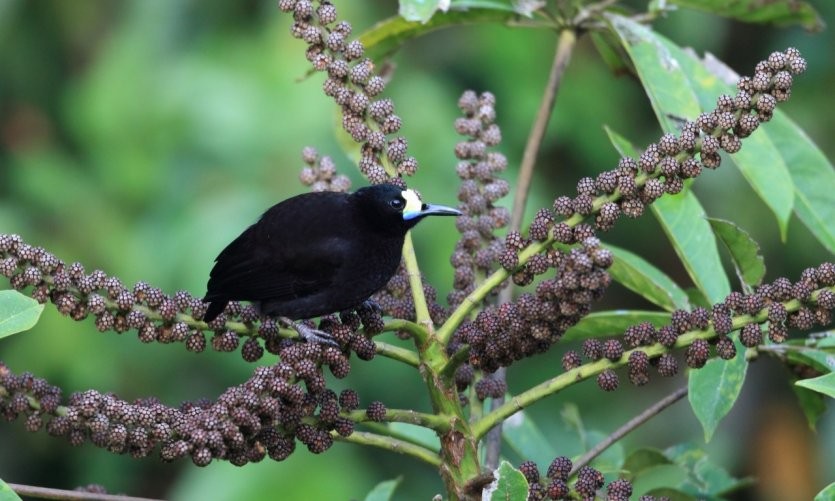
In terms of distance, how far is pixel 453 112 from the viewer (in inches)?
227

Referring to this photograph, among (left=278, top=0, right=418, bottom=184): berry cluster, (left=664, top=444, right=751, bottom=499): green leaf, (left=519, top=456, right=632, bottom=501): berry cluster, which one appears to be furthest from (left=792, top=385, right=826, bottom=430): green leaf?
(left=278, top=0, right=418, bottom=184): berry cluster

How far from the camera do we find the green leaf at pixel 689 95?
8.17ft

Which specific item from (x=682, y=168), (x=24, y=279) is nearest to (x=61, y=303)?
(x=24, y=279)

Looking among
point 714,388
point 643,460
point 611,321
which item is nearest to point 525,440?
point 643,460

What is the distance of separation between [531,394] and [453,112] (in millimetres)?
3818

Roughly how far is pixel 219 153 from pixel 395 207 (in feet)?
8.94

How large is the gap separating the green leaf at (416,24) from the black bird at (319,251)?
377mm

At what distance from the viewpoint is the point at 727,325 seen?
1970 mm

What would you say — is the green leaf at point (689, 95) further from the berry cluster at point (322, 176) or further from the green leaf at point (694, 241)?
the berry cluster at point (322, 176)

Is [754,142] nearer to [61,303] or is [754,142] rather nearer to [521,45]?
[61,303]

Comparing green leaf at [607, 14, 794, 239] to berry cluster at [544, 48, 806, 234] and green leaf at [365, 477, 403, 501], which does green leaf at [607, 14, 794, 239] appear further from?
green leaf at [365, 477, 403, 501]

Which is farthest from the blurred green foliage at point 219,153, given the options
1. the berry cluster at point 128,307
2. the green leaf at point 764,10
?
the berry cluster at point 128,307

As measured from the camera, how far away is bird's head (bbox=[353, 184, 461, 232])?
2.87 m

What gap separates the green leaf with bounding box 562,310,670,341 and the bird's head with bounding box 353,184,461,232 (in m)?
0.43
